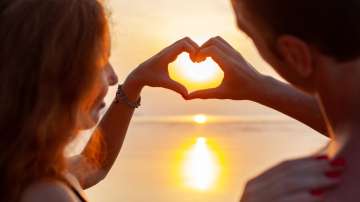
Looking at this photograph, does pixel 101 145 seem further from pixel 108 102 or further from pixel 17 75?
pixel 17 75

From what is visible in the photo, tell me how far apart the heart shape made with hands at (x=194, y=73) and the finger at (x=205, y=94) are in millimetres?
12

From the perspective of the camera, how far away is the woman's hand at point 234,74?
87 centimetres

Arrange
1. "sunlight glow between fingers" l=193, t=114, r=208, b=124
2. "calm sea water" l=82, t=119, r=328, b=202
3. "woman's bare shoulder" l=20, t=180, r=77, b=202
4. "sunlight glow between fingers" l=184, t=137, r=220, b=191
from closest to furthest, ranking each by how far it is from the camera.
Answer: "woman's bare shoulder" l=20, t=180, r=77, b=202
"calm sea water" l=82, t=119, r=328, b=202
"sunlight glow between fingers" l=184, t=137, r=220, b=191
"sunlight glow between fingers" l=193, t=114, r=208, b=124

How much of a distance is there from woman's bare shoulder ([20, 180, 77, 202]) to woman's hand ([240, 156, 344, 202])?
345mm

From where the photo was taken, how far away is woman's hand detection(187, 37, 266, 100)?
87cm

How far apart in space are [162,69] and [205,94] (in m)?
0.12

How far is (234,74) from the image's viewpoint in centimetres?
88

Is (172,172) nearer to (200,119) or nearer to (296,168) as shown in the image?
(296,168)

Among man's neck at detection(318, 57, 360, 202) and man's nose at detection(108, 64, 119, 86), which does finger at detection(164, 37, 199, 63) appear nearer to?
man's nose at detection(108, 64, 119, 86)

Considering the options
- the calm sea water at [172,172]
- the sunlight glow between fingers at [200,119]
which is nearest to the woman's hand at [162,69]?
the calm sea water at [172,172]

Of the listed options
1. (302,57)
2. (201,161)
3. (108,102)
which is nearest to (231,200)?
(201,161)

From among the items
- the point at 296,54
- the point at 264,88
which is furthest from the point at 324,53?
the point at 264,88

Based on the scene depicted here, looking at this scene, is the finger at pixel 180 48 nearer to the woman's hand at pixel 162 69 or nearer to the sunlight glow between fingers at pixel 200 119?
the woman's hand at pixel 162 69

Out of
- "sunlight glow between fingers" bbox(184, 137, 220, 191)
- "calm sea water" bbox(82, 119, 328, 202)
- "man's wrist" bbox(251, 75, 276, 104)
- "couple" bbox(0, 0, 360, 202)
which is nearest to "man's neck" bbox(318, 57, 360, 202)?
"couple" bbox(0, 0, 360, 202)
